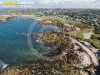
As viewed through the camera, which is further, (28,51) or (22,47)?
(22,47)

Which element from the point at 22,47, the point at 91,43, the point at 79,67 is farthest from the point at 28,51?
the point at 91,43

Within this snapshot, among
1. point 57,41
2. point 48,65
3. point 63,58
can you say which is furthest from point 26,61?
point 57,41

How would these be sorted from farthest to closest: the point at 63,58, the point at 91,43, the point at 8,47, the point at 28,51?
the point at 91,43
the point at 8,47
the point at 28,51
the point at 63,58

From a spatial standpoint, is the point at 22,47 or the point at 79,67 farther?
the point at 22,47

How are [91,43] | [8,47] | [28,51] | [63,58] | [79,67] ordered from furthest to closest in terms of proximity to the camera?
[91,43]
[8,47]
[28,51]
[63,58]
[79,67]

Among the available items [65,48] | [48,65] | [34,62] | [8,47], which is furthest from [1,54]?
[65,48]

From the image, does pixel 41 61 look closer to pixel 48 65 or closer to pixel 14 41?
pixel 48 65

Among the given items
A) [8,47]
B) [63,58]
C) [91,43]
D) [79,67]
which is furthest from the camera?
[91,43]

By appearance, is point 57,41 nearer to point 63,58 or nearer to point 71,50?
point 71,50

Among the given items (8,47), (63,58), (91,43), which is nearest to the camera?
(63,58)
